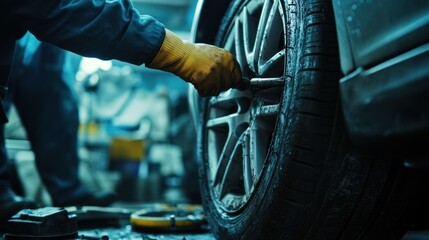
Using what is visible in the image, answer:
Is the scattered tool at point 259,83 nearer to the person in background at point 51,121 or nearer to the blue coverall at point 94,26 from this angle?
the blue coverall at point 94,26

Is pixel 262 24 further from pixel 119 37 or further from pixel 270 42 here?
pixel 119 37

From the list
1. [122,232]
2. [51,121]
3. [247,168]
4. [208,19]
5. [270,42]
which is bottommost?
[122,232]

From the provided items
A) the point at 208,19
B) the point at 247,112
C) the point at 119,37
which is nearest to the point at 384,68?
the point at 247,112

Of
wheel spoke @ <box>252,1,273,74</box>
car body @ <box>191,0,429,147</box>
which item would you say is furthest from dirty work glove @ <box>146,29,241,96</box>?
car body @ <box>191,0,429,147</box>

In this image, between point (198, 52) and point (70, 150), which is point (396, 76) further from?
point (70, 150)

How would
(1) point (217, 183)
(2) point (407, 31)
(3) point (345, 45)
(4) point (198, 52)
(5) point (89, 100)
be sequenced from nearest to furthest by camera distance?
(2) point (407, 31) → (3) point (345, 45) → (4) point (198, 52) → (1) point (217, 183) → (5) point (89, 100)

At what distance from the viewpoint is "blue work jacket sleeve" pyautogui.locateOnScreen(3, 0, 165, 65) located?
1.25 metres

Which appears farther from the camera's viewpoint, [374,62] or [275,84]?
[275,84]

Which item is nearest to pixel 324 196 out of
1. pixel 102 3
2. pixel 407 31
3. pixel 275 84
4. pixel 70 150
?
pixel 275 84

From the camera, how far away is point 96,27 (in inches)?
49.0

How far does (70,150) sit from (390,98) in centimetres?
235

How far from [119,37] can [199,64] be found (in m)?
0.26

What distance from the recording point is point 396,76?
2.53ft

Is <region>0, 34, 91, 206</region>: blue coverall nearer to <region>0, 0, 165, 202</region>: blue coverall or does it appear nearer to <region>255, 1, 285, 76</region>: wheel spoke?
<region>0, 0, 165, 202</region>: blue coverall
